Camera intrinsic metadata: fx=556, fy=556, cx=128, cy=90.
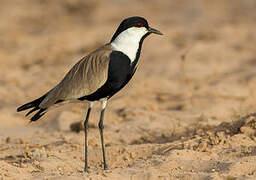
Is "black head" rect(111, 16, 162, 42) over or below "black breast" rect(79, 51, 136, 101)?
over

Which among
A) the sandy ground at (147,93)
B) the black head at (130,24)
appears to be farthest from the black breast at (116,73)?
the sandy ground at (147,93)

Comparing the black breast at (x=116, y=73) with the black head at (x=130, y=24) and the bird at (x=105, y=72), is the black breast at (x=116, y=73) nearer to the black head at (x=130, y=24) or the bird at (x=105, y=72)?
the bird at (x=105, y=72)

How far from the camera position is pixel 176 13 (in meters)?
13.5

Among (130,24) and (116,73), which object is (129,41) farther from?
(116,73)

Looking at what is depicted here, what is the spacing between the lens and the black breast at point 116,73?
4828 mm

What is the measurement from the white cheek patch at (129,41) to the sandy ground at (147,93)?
39.7 inches

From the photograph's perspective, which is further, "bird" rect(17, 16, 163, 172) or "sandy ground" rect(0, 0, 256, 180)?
"sandy ground" rect(0, 0, 256, 180)

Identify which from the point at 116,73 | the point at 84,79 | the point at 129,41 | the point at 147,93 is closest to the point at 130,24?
the point at 129,41

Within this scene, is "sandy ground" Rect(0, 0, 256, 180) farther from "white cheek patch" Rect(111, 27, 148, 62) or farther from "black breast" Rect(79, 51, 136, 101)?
"white cheek patch" Rect(111, 27, 148, 62)

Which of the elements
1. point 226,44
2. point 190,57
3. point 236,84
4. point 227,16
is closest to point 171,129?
point 236,84

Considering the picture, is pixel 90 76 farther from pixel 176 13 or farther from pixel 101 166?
pixel 176 13

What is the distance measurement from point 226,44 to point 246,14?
2.45m

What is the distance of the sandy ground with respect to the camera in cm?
504

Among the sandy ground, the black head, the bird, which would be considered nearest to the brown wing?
the bird
